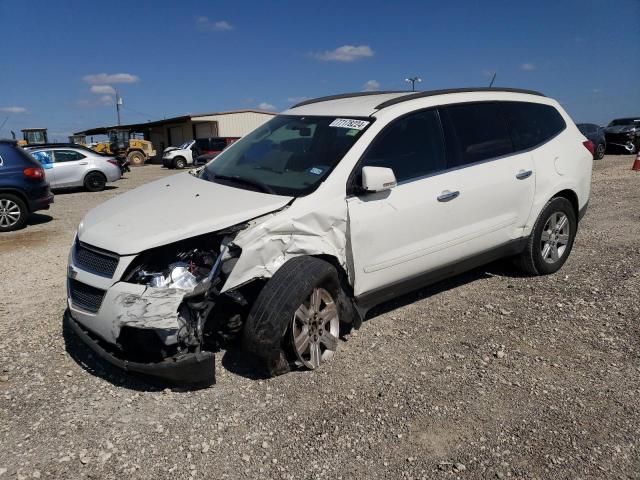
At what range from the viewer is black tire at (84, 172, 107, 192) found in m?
16.1

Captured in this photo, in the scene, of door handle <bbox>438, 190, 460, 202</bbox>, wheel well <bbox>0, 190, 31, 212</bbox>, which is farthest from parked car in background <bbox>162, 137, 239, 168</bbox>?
door handle <bbox>438, 190, 460, 202</bbox>

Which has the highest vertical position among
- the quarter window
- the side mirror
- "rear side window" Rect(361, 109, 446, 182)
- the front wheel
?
"rear side window" Rect(361, 109, 446, 182)

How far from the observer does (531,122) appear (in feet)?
16.8

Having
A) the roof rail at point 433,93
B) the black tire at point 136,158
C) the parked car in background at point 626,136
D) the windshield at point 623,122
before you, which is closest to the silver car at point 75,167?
the roof rail at point 433,93

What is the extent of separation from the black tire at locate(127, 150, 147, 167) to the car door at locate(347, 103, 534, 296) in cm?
3449

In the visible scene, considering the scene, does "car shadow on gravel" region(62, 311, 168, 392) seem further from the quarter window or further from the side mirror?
the quarter window

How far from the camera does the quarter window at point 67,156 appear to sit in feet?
51.2

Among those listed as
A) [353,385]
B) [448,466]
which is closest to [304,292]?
[353,385]

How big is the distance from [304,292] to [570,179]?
3429 millimetres

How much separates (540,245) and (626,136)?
22182 mm

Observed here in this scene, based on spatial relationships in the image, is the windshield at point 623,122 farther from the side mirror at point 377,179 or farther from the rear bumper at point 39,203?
the side mirror at point 377,179

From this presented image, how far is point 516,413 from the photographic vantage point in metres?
3.13

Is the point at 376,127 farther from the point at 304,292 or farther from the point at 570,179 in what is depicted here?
the point at 570,179

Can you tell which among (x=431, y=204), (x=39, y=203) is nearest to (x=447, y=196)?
(x=431, y=204)
